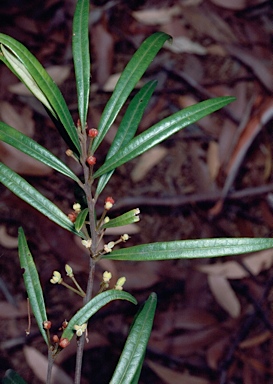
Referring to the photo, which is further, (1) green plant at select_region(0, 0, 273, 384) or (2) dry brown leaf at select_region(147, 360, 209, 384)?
(2) dry brown leaf at select_region(147, 360, 209, 384)

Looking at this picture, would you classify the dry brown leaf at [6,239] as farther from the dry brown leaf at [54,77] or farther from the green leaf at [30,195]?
the green leaf at [30,195]

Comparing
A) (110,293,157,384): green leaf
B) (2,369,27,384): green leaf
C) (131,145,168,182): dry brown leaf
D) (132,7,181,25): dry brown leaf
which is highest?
(132,7,181,25): dry brown leaf

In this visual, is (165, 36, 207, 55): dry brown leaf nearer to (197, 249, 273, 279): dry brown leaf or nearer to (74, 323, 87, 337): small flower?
(197, 249, 273, 279): dry brown leaf

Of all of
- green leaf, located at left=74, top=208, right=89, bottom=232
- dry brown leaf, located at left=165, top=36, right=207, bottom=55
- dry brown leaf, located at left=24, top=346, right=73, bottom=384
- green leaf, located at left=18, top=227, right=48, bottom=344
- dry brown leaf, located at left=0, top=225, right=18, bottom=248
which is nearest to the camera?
green leaf, located at left=74, top=208, right=89, bottom=232

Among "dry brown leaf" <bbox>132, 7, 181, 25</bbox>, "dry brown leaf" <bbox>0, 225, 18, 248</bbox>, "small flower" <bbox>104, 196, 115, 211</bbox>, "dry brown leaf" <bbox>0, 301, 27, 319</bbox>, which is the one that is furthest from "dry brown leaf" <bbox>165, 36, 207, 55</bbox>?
"small flower" <bbox>104, 196, 115, 211</bbox>

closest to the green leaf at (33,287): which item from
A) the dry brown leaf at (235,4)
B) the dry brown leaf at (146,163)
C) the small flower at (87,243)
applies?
the small flower at (87,243)

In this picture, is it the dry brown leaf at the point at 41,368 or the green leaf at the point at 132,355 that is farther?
the dry brown leaf at the point at 41,368
